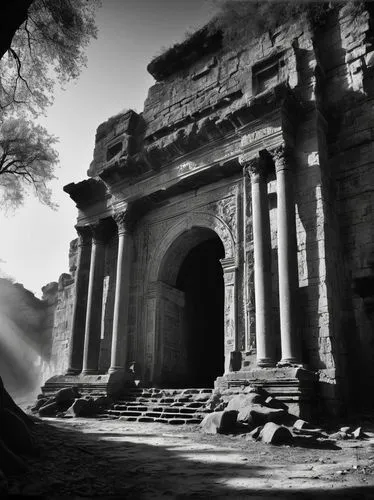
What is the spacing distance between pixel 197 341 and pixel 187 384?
5.14 feet

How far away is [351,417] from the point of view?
860 cm

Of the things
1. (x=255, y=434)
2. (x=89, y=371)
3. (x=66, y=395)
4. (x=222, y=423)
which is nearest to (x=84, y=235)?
(x=89, y=371)

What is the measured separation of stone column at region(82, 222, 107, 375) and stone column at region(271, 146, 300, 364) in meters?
6.80

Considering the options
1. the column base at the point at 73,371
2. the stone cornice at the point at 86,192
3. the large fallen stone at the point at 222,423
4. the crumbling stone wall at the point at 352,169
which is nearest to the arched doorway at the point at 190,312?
the column base at the point at 73,371

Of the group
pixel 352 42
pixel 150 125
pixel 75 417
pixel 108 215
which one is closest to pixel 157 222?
pixel 108 215

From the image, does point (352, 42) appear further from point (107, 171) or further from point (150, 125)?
point (107, 171)

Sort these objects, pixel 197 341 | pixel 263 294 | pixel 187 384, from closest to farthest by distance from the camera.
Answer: pixel 263 294
pixel 187 384
pixel 197 341

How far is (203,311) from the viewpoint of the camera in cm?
1532

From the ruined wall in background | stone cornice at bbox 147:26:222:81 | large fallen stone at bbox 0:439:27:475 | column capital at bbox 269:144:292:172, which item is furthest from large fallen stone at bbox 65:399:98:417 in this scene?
the ruined wall in background

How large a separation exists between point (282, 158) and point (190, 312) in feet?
20.3

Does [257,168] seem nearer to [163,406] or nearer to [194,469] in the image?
[163,406]

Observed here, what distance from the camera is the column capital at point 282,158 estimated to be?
10430 mm

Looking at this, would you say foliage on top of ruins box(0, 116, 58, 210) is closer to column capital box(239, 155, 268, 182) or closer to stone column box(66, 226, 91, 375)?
stone column box(66, 226, 91, 375)

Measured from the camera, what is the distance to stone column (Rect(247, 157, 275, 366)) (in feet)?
31.5
